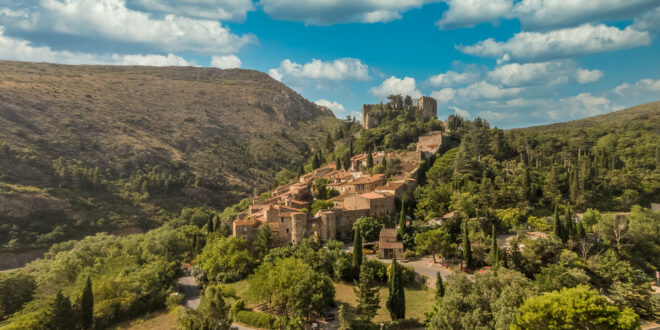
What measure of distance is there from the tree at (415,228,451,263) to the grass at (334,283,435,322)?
6363mm

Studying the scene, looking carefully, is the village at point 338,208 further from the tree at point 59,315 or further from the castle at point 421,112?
the castle at point 421,112

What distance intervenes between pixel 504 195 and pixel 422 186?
1349 centimetres

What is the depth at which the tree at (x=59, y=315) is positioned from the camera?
30.6 metres

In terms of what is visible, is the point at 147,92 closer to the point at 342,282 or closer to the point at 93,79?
A: the point at 93,79

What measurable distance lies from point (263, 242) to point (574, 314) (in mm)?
31209

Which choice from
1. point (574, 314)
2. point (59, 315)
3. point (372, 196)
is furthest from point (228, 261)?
point (574, 314)

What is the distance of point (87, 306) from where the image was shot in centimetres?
3241

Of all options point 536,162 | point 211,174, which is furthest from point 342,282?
point 211,174

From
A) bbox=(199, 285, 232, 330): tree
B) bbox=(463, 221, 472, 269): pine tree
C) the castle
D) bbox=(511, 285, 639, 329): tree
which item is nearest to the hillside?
the castle

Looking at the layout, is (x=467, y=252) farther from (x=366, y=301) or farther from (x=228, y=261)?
(x=228, y=261)

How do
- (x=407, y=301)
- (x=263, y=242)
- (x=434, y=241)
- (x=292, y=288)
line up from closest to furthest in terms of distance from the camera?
(x=292, y=288)
(x=407, y=301)
(x=434, y=241)
(x=263, y=242)

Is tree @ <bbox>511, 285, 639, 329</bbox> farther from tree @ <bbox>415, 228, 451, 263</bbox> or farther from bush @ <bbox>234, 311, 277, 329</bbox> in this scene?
bush @ <bbox>234, 311, 277, 329</bbox>

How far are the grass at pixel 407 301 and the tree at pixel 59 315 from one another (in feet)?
80.6

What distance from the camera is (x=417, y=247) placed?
41344mm
